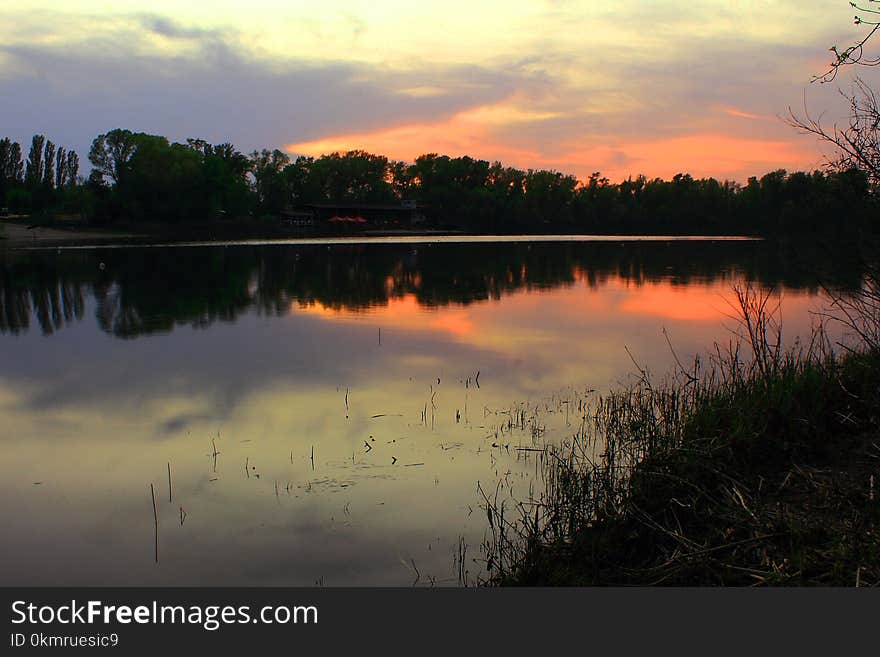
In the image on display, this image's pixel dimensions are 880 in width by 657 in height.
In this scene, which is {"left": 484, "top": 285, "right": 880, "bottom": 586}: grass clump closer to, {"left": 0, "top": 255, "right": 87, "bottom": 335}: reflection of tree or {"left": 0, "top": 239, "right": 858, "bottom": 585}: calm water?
{"left": 0, "top": 239, "right": 858, "bottom": 585}: calm water

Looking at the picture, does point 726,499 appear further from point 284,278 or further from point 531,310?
point 284,278

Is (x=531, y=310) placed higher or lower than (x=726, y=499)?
higher

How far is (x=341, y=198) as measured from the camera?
5822 inches

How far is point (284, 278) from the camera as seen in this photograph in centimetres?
4328

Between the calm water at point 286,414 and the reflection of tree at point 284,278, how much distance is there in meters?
0.34

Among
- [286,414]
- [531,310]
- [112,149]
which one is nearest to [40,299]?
[531,310]

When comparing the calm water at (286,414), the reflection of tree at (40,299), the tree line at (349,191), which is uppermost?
the tree line at (349,191)

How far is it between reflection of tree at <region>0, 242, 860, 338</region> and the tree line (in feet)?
144

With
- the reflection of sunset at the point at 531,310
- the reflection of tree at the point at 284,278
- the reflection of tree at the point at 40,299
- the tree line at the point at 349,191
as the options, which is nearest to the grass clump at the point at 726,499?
the reflection of tree at the point at 284,278

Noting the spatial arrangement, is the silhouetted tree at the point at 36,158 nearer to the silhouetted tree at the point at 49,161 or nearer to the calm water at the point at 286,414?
the silhouetted tree at the point at 49,161

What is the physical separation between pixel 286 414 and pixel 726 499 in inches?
338

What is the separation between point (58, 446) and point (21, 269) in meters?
41.5

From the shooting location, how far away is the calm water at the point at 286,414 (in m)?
8.25
